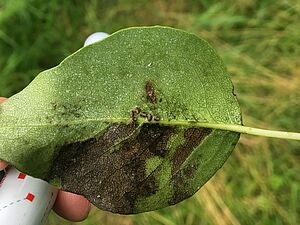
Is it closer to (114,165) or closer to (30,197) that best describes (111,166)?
(114,165)

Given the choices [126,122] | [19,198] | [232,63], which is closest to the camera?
[126,122]

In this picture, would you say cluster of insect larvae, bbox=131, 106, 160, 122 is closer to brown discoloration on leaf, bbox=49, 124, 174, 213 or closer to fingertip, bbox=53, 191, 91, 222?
brown discoloration on leaf, bbox=49, 124, 174, 213

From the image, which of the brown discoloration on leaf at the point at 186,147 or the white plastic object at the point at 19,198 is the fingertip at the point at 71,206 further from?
the brown discoloration on leaf at the point at 186,147

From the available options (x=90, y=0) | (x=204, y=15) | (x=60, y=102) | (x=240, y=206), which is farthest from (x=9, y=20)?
(x=60, y=102)

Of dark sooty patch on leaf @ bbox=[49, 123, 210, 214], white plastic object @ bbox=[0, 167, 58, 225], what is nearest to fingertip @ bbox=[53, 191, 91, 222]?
white plastic object @ bbox=[0, 167, 58, 225]

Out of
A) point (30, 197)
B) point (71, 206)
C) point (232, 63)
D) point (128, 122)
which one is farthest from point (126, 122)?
point (232, 63)

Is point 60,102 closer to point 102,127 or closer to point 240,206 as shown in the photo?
point 102,127
